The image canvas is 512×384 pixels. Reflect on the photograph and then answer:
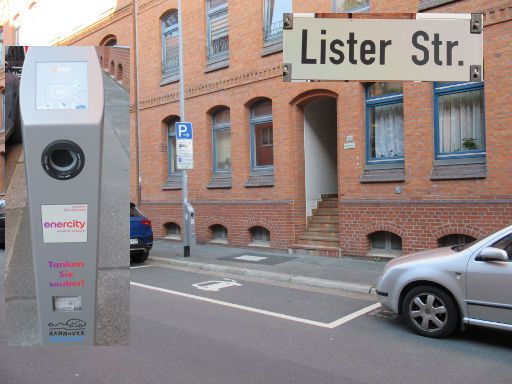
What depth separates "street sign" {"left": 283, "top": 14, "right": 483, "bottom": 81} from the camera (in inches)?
147

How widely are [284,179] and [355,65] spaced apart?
909cm

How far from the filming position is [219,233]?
49.1 ft

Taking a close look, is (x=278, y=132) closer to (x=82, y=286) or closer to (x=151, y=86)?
(x=151, y=86)

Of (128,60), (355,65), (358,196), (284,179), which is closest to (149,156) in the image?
(284,179)

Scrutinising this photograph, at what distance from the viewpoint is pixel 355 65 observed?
3.83 m

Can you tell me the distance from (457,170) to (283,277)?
420 cm

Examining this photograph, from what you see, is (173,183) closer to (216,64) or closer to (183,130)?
(216,64)

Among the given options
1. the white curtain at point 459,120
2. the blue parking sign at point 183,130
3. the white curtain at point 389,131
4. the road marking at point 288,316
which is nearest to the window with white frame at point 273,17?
→ the blue parking sign at point 183,130

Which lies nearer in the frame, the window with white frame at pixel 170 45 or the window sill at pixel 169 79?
the window sill at pixel 169 79

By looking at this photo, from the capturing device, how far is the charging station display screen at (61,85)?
1.54m

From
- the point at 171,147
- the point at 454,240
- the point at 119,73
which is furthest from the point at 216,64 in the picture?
the point at 119,73

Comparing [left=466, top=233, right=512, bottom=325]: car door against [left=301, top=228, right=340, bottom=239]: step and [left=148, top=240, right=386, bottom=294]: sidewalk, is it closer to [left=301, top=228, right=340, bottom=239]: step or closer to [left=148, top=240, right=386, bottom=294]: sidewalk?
[left=148, top=240, right=386, bottom=294]: sidewalk

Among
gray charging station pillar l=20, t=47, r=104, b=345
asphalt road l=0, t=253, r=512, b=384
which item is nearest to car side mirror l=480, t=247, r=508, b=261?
asphalt road l=0, t=253, r=512, b=384

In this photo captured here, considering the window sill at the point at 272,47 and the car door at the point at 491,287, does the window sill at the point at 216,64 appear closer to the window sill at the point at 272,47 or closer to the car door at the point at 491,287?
the window sill at the point at 272,47
